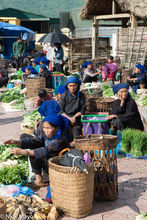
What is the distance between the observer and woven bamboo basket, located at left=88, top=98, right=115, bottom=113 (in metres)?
7.23

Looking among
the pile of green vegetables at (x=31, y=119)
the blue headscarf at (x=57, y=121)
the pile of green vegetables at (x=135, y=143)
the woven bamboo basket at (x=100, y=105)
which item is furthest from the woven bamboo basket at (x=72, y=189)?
the woven bamboo basket at (x=100, y=105)

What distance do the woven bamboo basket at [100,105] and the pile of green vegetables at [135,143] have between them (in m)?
1.42

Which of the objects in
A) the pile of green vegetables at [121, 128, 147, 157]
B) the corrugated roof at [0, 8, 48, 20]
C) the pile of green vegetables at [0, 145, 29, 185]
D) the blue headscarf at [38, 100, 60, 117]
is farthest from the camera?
the corrugated roof at [0, 8, 48, 20]

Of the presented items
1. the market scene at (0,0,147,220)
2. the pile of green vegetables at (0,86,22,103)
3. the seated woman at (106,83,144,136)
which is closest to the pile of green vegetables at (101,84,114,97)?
the market scene at (0,0,147,220)

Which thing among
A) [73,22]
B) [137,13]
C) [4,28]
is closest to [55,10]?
[73,22]

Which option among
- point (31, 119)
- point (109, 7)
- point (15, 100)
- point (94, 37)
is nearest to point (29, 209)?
point (31, 119)

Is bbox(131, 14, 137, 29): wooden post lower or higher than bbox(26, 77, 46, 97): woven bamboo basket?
higher

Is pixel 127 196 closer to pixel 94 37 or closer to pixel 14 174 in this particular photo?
pixel 14 174

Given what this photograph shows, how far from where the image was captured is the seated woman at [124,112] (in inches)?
251

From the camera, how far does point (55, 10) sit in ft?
246

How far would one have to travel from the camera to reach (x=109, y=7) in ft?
57.5

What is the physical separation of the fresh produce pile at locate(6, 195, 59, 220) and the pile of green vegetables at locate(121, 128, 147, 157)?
234 centimetres

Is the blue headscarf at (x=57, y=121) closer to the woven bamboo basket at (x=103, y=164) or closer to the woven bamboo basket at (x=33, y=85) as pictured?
the woven bamboo basket at (x=103, y=164)

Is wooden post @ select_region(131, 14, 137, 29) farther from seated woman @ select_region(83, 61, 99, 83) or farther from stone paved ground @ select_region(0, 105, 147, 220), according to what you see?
stone paved ground @ select_region(0, 105, 147, 220)
